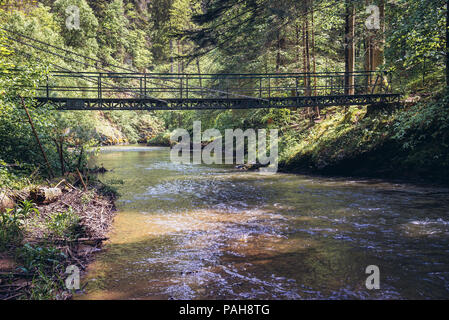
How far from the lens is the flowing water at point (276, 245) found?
4.98 meters

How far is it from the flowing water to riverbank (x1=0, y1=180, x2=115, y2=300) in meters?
0.37

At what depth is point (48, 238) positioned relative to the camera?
19.8 feet

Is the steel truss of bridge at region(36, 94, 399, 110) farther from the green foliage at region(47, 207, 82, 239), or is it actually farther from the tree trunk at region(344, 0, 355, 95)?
the green foliage at region(47, 207, 82, 239)

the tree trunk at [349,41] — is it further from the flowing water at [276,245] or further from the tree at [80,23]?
the tree at [80,23]

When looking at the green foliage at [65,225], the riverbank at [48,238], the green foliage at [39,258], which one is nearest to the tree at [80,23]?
the riverbank at [48,238]

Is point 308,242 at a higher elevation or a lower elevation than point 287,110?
lower

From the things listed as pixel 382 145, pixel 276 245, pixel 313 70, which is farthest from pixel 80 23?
pixel 276 245

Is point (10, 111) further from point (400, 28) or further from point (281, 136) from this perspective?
point (281, 136)

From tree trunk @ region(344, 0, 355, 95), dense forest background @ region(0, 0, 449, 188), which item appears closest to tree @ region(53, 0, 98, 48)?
dense forest background @ region(0, 0, 449, 188)

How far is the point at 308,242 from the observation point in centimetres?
691

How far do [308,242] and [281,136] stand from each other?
15373 mm

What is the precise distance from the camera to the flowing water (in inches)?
196

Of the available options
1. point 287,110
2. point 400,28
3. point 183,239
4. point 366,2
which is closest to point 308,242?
point 183,239

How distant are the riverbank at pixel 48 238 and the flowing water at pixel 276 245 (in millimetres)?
366
